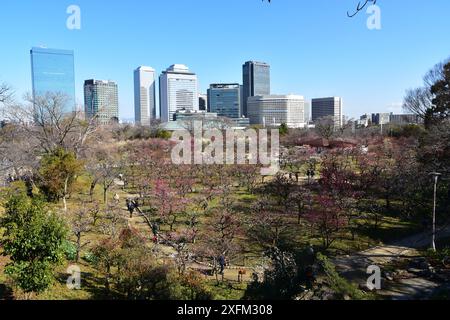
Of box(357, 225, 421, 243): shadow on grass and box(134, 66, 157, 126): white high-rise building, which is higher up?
box(134, 66, 157, 126): white high-rise building

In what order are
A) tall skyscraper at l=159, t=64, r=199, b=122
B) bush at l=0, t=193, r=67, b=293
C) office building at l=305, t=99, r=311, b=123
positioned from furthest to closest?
1. office building at l=305, t=99, r=311, b=123
2. tall skyscraper at l=159, t=64, r=199, b=122
3. bush at l=0, t=193, r=67, b=293

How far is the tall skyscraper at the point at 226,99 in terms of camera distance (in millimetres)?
113000

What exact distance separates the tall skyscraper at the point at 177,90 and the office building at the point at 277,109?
19799 mm

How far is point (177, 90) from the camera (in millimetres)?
116125

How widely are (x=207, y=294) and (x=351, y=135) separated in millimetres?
41773

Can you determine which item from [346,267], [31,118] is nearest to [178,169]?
[31,118]

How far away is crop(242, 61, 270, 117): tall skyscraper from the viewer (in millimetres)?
127562

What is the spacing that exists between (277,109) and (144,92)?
4916 cm

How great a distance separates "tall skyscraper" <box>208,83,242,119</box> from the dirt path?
327ft

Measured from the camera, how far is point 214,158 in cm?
2791
